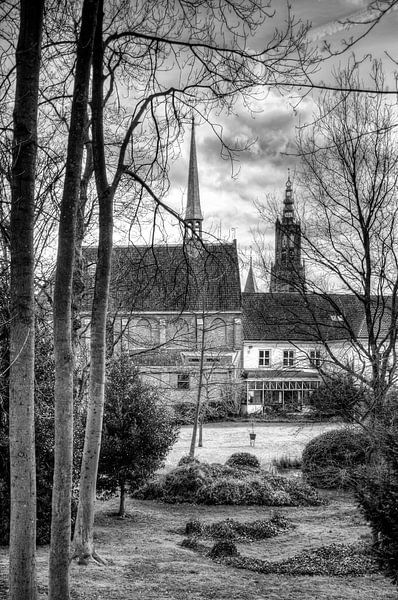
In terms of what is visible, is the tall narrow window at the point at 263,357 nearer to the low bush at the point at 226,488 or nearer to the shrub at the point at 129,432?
the low bush at the point at 226,488

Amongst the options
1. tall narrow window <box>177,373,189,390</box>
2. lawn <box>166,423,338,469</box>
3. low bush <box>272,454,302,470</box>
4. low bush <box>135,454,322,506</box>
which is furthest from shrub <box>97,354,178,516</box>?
tall narrow window <box>177,373,189,390</box>

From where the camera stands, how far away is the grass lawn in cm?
888

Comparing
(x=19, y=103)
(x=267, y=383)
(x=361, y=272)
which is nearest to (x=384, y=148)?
(x=361, y=272)

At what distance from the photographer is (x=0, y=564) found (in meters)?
9.31

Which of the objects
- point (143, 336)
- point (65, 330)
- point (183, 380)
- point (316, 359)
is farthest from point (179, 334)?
point (65, 330)

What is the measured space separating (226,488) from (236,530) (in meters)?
4.48

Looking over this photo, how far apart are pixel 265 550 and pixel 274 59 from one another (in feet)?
33.8

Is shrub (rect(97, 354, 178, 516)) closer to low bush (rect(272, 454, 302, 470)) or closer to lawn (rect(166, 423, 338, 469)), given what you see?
lawn (rect(166, 423, 338, 469))

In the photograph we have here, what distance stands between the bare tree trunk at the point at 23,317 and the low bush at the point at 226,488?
13805mm

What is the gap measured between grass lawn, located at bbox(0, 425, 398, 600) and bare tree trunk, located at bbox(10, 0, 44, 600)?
2.70 m

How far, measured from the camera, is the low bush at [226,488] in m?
18.5

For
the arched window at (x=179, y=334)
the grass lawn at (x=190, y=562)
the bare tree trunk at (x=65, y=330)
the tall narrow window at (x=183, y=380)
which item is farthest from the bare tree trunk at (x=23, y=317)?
the tall narrow window at (x=183, y=380)

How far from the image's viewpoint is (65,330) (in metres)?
6.48

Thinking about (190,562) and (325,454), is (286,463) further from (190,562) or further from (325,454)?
(190,562)
